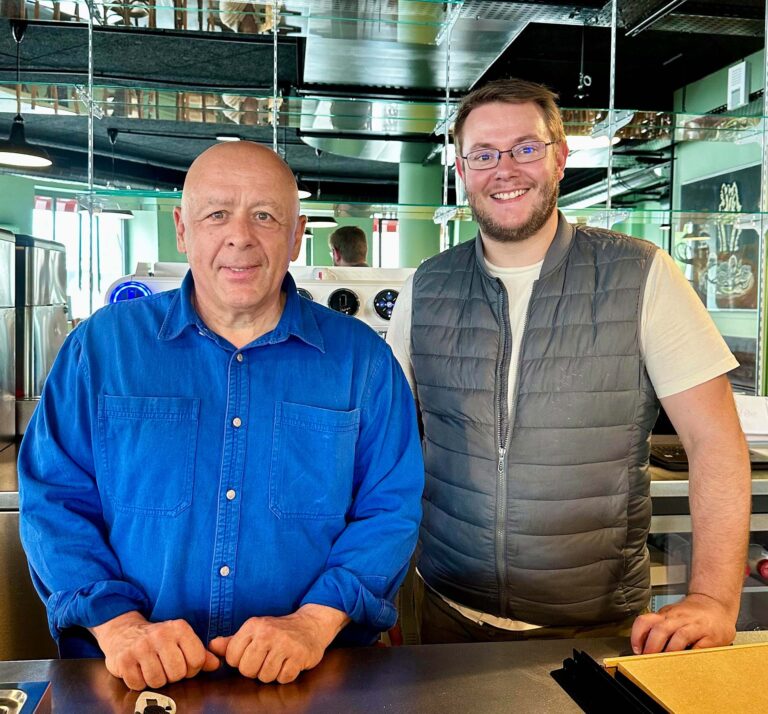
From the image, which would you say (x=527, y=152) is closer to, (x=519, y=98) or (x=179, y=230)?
(x=519, y=98)

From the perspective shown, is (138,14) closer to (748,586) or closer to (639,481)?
(639,481)

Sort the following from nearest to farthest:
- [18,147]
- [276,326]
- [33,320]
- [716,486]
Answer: [276,326], [716,486], [33,320], [18,147]

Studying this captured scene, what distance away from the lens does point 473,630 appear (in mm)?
1543

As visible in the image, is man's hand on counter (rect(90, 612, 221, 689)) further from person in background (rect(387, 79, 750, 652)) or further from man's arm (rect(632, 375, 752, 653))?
man's arm (rect(632, 375, 752, 653))

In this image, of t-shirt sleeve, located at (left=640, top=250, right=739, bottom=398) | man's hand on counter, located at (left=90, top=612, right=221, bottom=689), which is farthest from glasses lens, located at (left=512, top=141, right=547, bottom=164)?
man's hand on counter, located at (left=90, top=612, right=221, bottom=689)

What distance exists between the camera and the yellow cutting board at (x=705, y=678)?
80 cm

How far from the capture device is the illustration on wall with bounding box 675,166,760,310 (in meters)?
7.40

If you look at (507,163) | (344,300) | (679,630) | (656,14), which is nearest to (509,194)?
(507,163)

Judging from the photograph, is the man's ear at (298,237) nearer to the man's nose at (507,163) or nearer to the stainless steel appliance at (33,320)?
the man's nose at (507,163)

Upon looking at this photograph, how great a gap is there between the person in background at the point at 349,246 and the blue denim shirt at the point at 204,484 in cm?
192

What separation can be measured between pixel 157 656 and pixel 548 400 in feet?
2.82

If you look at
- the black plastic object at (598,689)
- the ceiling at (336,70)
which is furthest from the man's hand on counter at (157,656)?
the ceiling at (336,70)

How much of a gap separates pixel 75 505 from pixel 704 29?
4485mm

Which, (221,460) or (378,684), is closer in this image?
(378,684)
